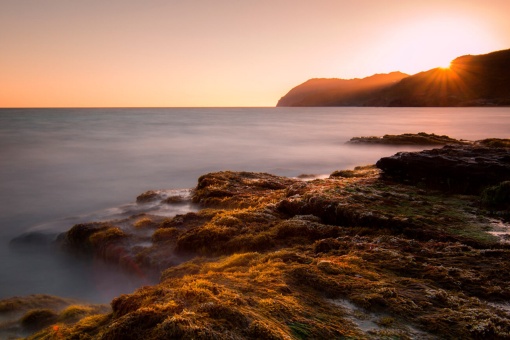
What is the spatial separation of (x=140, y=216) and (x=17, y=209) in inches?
308

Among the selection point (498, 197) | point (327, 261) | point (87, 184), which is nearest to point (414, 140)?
point (498, 197)

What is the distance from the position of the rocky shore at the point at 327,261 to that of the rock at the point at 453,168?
0.03 meters

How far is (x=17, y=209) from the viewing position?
1588 cm

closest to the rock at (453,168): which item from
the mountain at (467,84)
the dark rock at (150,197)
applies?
the dark rock at (150,197)

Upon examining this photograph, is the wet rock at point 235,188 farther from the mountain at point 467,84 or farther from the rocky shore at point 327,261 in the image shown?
the mountain at point 467,84

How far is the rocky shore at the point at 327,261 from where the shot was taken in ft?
12.5

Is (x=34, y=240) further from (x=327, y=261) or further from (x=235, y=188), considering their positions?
(x=327, y=261)

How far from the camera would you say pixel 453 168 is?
10.6 metres

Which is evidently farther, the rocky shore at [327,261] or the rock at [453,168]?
the rock at [453,168]

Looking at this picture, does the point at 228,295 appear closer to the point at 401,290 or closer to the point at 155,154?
the point at 401,290

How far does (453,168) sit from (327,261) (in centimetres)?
717

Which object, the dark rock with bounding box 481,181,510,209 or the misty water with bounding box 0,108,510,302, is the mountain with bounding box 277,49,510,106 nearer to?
the misty water with bounding box 0,108,510,302

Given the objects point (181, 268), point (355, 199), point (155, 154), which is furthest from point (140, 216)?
point (155, 154)

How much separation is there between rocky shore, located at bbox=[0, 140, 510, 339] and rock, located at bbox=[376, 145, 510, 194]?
0.11 ft
